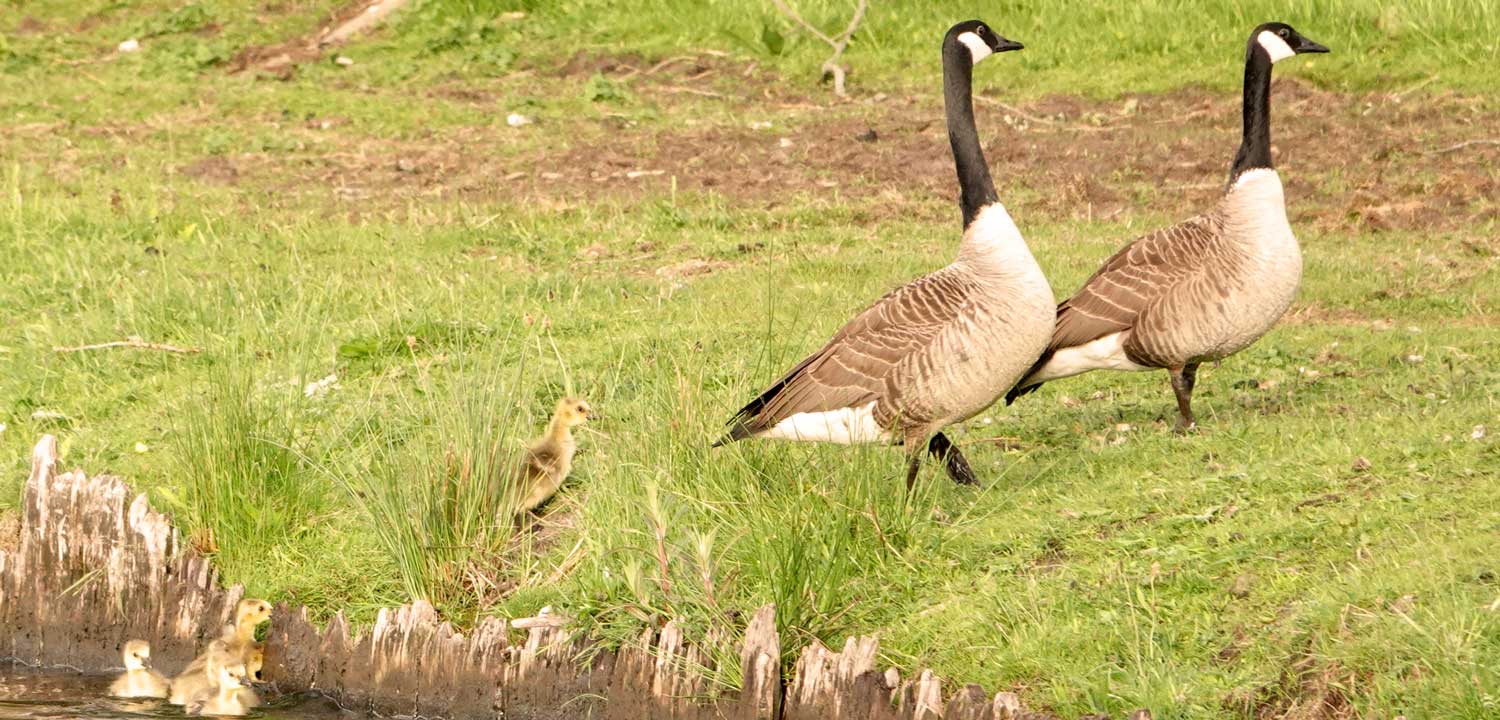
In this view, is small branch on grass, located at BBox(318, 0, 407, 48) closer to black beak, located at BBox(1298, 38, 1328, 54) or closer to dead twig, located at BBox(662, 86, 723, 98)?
dead twig, located at BBox(662, 86, 723, 98)

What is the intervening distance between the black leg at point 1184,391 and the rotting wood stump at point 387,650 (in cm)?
330

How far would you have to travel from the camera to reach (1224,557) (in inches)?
265

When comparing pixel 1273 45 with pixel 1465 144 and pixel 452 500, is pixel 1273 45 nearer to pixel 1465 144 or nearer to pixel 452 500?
pixel 452 500

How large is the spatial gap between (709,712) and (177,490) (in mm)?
3048

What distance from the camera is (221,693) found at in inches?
293

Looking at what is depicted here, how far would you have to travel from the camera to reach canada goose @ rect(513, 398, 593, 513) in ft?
26.2

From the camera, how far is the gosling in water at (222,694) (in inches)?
292

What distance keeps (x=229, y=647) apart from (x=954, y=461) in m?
3.25

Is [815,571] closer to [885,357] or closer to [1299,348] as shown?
[885,357]

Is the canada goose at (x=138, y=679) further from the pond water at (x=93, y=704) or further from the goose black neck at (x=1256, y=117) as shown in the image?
the goose black neck at (x=1256, y=117)

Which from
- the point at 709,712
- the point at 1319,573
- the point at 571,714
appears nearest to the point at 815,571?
the point at 709,712

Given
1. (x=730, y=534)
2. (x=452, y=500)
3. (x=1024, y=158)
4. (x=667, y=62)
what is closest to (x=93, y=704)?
(x=452, y=500)

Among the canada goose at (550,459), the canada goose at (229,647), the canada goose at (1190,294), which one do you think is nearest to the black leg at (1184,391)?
the canada goose at (1190,294)

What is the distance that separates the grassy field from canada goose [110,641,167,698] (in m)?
0.53
